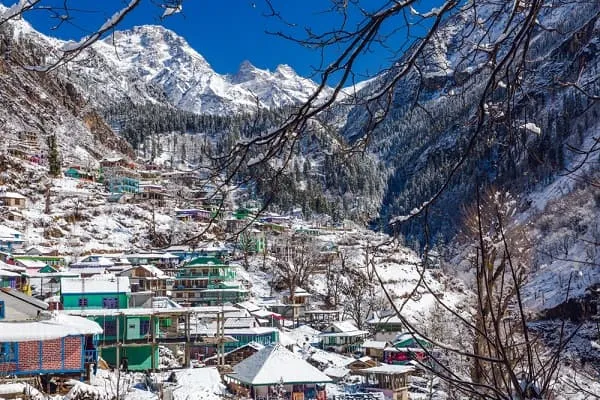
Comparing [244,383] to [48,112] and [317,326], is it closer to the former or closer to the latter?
[317,326]

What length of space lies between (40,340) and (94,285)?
10777 millimetres

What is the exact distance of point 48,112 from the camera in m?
68.6

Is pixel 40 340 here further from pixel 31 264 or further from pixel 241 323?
pixel 31 264

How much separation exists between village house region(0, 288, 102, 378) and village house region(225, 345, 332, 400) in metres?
4.19

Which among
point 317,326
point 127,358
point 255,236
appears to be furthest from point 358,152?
point 255,236

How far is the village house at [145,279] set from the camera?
31.2 metres

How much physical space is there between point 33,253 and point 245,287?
1280 centimetres

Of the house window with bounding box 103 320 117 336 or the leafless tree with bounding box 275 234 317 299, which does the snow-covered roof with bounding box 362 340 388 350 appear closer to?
the leafless tree with bounding box 275 234 317 299

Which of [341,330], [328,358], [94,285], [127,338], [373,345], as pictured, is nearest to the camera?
[127,338]

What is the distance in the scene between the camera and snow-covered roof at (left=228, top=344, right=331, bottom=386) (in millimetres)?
17328

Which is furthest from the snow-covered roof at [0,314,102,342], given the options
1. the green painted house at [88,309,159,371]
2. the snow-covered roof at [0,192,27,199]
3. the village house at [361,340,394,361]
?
the snow-covered roof at [0,192,27,199]

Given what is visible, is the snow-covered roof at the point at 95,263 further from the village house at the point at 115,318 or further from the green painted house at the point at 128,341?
the green painted house at the point at 128,341

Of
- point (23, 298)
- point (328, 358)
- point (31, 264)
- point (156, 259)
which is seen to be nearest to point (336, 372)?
point (328, 358)

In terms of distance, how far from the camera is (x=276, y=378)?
17.4 m
